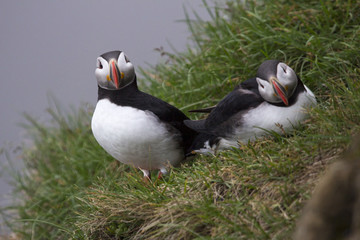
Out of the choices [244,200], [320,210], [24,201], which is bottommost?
[24,201]

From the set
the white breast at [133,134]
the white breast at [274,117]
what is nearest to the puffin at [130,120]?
the white breast at [133,134]

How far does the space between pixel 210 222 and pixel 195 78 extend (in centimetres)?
246

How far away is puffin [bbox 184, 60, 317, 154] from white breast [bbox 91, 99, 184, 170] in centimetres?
44

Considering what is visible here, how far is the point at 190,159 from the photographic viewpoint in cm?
390

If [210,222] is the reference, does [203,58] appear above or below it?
above

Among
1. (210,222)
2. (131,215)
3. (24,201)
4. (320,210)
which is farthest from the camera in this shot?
(24,201)

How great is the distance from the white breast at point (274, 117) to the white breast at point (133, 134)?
25.9 inches

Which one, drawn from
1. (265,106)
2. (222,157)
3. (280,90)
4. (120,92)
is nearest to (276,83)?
(280,90)

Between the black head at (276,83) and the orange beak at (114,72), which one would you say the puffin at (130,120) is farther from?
the black head at (276,83)

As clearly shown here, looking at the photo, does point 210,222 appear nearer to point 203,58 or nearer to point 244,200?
point 244,200

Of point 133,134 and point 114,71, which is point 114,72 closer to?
point 114,71

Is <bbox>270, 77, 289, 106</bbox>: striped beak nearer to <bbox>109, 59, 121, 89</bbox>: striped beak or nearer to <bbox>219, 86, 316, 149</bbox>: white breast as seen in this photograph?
<bbox>219, 86, 316, 149</bbox>: white breast

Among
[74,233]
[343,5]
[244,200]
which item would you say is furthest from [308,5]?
[74,233]

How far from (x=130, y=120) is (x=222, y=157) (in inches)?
28.7
